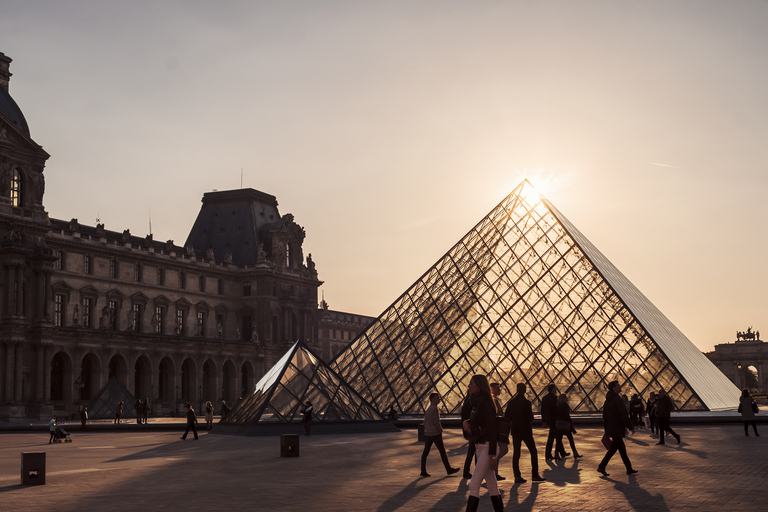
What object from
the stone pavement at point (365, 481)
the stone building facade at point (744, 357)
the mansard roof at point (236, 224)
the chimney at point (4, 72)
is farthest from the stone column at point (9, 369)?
the stone building facade at point (744, 357)

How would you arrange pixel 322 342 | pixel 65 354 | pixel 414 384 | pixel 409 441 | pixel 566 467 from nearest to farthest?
1. pixel 566 467
2. pixel 409 441
3. pixel 414 384
4. pixel 65 354
5. pixel 322 342

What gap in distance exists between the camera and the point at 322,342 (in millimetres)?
119062

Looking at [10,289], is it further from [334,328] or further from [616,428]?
[334,328]

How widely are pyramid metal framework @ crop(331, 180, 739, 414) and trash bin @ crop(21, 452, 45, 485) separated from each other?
2162 cm

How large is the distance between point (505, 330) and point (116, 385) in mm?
28110

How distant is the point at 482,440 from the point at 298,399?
61.4 ft

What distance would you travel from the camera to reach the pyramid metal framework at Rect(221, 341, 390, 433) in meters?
27.4

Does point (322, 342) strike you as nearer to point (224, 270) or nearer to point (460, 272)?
point (224, 270)

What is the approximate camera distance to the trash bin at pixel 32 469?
1330 centimetres

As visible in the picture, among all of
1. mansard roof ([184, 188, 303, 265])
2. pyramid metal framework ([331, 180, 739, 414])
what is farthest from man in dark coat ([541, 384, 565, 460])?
mansard roof ([184, 188, 303, 265])

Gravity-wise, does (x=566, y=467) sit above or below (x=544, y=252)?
below

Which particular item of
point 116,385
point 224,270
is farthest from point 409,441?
point 224,270

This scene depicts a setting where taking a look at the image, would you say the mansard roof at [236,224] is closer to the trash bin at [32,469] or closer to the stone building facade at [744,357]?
the trash bin at [32,469]

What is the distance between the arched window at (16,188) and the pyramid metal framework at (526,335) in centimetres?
2824
